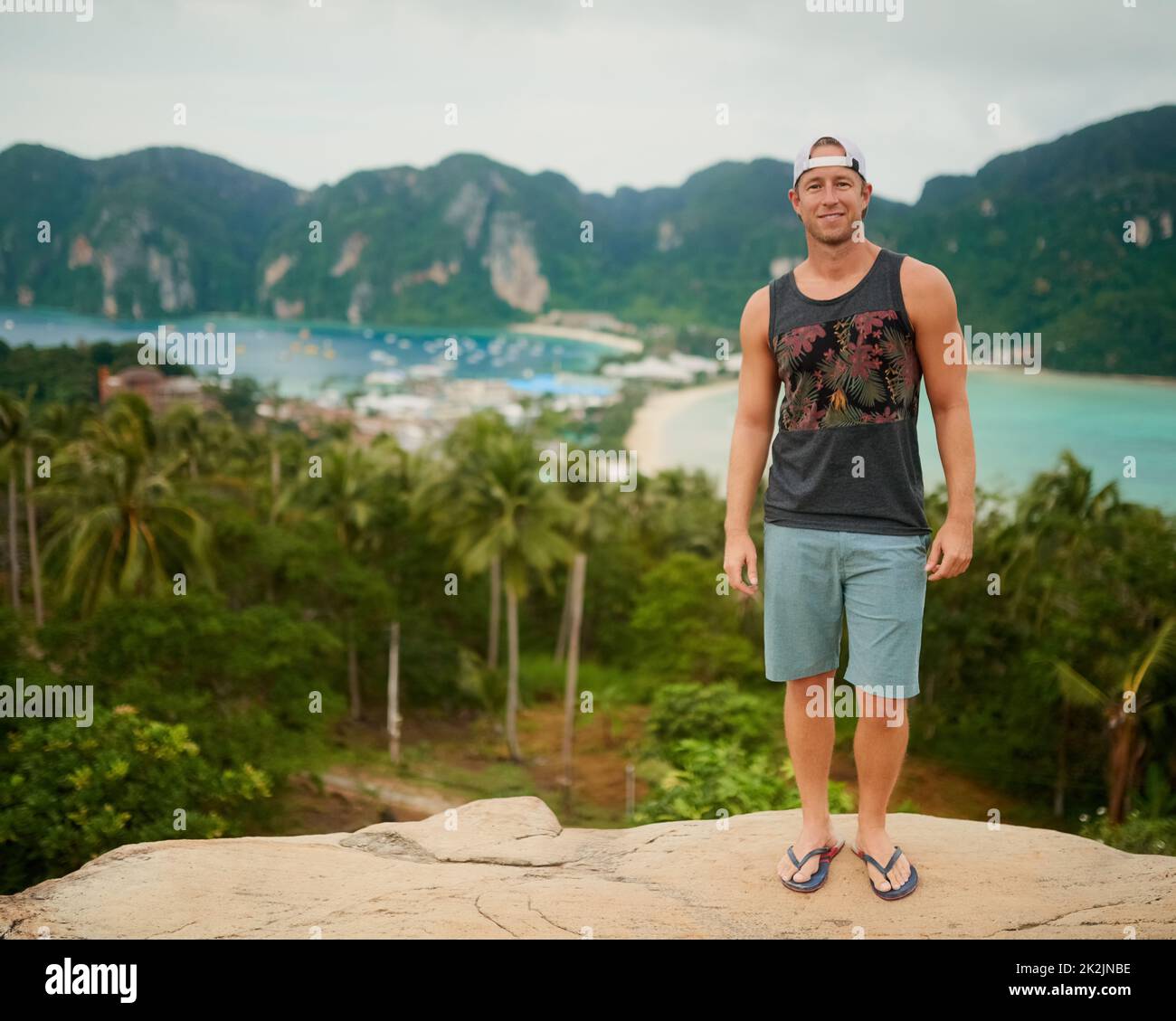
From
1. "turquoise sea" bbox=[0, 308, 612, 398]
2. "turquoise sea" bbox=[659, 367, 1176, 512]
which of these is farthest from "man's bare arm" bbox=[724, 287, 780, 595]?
"turquoise sea" bbox=[0, 308, 612, 398]

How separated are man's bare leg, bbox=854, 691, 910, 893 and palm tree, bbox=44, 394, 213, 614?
53.3 ft

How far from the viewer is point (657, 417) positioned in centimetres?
9400

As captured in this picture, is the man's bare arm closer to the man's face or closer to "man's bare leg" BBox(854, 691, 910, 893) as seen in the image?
the man's face

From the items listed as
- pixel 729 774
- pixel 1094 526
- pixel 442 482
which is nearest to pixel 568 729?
pixel 442 482

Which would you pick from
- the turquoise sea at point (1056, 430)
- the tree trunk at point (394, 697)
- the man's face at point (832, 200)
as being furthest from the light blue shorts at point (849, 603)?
the turquoise sea at point (1056, 430)

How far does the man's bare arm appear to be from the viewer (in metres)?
3.60

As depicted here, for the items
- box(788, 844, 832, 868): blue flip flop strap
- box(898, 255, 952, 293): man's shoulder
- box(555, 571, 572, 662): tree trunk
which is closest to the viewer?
box(898, 255, 952, 293): man's shoulder

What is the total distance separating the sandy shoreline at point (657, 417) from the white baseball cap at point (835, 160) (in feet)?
254

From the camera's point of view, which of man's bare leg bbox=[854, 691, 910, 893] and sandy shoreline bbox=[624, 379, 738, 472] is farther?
sandy shoreline bbox=[624, 379, 738, 472]

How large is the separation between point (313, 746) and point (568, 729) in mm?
9158

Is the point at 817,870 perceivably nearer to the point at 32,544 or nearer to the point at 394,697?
the point at 394,697

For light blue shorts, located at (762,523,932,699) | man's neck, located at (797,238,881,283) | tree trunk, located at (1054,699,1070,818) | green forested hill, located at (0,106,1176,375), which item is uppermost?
green forested hill, located at (0,106,1176,375)

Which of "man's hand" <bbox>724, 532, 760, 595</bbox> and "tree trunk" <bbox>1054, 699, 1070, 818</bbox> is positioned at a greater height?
"man's hand" <bbox>724, 532, 760, 595</bbox>

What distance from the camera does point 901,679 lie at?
336cm
